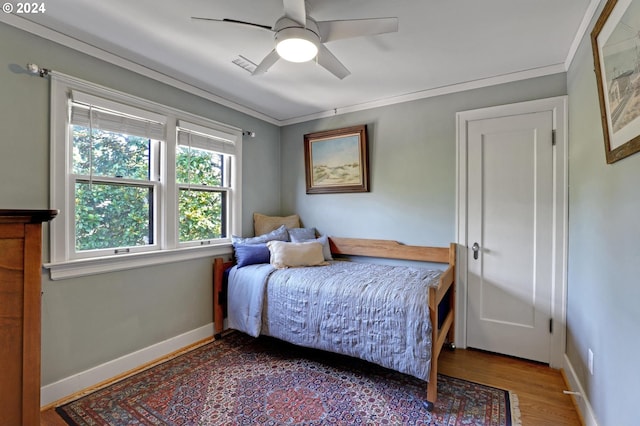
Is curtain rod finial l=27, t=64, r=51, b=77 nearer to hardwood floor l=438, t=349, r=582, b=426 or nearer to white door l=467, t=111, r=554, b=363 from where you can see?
white door l=467, t=111, r=554, b=363

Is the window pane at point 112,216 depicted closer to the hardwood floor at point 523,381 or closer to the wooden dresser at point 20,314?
the hardwood floor at point 523,381

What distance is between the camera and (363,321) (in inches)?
84.5

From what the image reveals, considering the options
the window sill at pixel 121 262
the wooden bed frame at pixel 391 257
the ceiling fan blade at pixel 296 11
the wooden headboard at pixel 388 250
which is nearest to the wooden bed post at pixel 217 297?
the wooden bed frame at pixel 391 257

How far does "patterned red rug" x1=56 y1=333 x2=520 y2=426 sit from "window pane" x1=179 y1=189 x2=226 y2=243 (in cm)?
112

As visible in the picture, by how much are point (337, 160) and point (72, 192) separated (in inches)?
95.4

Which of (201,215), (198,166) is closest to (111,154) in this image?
(198,166)

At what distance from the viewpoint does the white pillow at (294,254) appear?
9.47 feet

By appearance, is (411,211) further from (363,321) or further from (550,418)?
(550,418)

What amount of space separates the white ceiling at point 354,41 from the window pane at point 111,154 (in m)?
0.60

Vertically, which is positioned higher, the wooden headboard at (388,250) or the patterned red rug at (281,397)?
the wooden headboard at (388,250)

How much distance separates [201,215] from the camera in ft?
9.90

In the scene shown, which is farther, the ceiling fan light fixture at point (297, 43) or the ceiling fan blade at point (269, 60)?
the ceiling fan blade at point (269, 60)

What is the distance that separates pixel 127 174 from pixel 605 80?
3.08m

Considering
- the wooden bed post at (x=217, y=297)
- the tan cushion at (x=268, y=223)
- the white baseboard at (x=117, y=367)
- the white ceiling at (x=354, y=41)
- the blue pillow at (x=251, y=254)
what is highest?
the white ceiling at (x=354, y=41)
